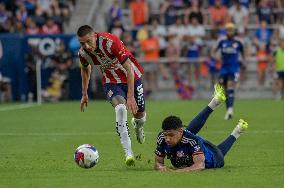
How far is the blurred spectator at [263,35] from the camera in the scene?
32000 mm

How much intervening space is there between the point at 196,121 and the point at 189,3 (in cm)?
2150

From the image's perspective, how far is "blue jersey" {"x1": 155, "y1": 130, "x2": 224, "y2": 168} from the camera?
11.6 meters

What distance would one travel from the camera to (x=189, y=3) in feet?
111

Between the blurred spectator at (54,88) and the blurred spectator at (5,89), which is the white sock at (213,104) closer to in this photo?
the blurred spectator at (54,88)

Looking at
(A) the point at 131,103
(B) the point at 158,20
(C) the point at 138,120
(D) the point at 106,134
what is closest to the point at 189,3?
(B) the point at 158,20

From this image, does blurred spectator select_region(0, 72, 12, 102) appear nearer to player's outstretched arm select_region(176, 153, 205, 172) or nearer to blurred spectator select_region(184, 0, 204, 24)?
blurred spectator select_region(184, 0, 204, 24)

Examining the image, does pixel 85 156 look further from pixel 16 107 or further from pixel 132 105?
pixel 16 107

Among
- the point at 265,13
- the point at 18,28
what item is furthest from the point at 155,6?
A: the point at 18,28

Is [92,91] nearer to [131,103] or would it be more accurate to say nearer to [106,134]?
[106,134]

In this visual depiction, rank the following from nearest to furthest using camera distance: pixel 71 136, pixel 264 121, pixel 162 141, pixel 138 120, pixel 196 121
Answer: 1. pixel 162 141
2. pixel 196 121
3. pixel 138 120
4. pixel 71 136
5. pixel 264 121

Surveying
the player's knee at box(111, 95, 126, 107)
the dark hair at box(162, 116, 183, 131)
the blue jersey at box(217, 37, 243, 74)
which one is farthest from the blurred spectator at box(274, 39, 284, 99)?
the dark hair at box(162, 116, 183, 131)

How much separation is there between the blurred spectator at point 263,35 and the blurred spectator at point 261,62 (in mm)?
272

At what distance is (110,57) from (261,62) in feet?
62.8

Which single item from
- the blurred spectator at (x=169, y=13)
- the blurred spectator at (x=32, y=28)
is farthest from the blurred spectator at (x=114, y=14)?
the blurred spectator at (x=32, y=28)
